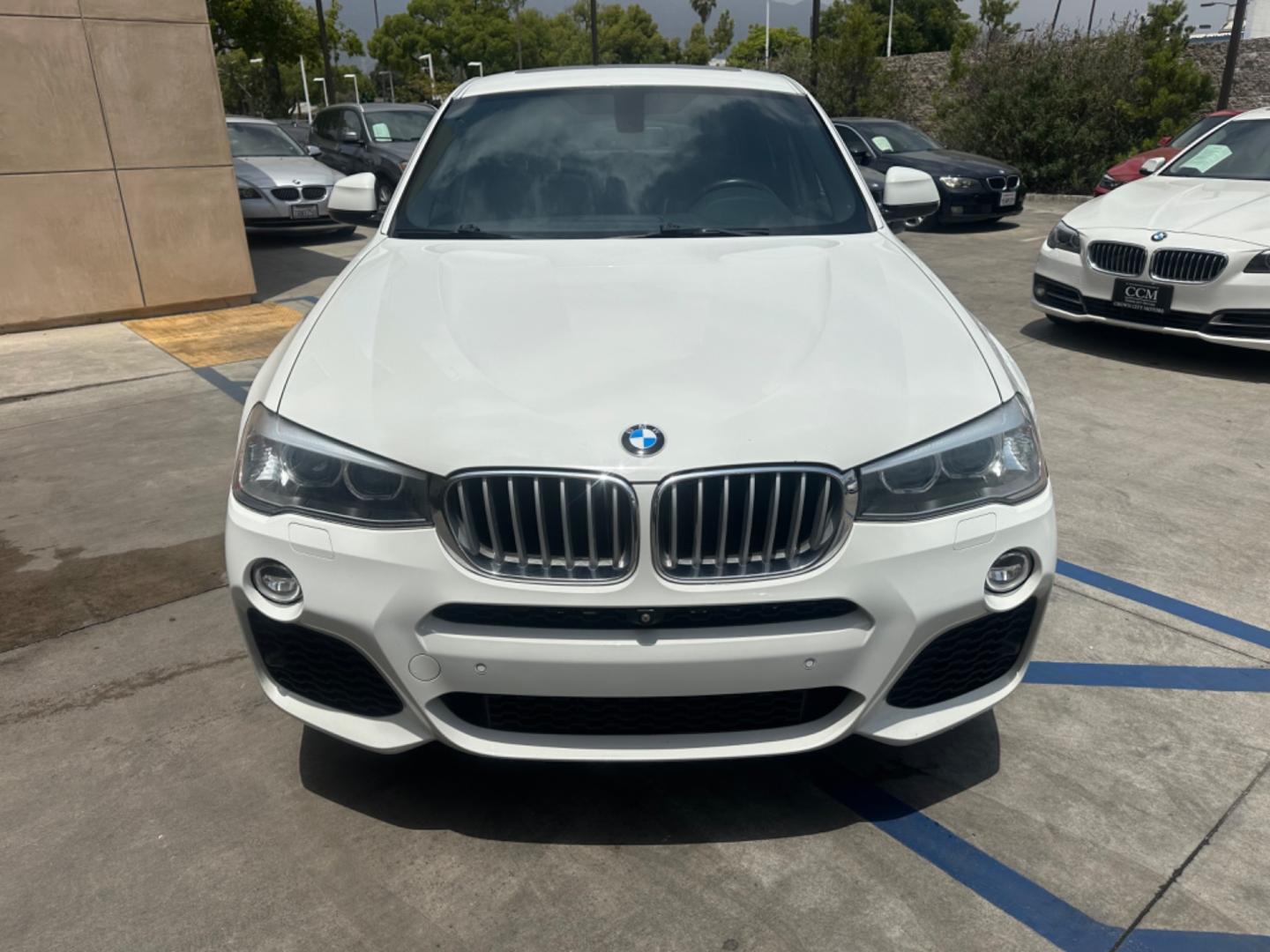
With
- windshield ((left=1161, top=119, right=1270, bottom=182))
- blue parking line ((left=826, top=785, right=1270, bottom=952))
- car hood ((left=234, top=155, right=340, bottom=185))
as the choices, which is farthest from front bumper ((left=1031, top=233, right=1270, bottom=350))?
car hood ((left=234, top=155, right=340, bottom=185))

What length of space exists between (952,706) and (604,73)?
9.33 ft

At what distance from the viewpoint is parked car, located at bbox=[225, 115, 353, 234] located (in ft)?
38.6

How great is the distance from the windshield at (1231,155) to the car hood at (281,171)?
879 centimetres

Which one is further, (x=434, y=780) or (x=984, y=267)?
(x=984, y=267)

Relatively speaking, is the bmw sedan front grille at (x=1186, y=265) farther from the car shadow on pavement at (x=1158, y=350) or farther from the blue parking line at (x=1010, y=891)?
the blue parking line at (x=1010, y=891)

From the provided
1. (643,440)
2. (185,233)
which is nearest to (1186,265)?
(643,440)

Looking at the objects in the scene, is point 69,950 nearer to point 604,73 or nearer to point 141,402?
point 604,73

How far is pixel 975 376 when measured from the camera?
2373mm

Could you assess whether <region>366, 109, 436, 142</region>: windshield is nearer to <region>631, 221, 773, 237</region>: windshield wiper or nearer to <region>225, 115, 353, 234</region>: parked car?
<region>225, 115, 353, 234</region>: parked car

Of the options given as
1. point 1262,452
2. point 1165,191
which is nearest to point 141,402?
point 1262,452

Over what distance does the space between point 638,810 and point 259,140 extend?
513 inches

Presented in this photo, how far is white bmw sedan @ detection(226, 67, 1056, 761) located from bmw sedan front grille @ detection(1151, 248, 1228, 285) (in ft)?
15.0

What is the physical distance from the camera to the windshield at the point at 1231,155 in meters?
7.23

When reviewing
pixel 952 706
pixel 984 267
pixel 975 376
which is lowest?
pixel 984 267
